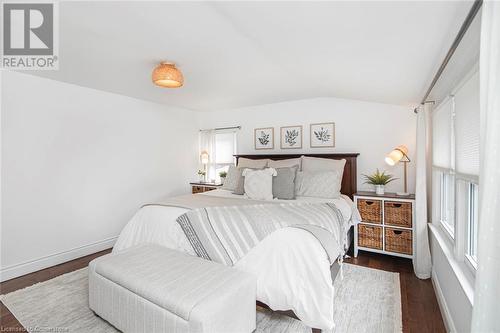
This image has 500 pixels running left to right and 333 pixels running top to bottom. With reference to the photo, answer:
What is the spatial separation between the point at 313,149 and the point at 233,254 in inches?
98.1

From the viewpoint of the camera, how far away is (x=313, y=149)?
3926 mm

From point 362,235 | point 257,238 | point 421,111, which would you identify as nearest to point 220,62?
point 257,238

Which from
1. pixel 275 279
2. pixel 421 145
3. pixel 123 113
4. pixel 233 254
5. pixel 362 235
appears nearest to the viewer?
pixel 275 279

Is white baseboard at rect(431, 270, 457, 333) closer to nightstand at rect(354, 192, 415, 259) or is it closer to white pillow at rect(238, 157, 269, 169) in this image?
nightstand at rect(354, 192, 415, 259)

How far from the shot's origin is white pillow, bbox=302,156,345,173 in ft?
11.0

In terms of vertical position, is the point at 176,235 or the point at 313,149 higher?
the point at 313,149

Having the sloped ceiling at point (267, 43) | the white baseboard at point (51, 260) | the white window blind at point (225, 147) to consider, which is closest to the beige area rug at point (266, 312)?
the white baseboard at point (51, 260)

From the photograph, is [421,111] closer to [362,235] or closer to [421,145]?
[421,145]

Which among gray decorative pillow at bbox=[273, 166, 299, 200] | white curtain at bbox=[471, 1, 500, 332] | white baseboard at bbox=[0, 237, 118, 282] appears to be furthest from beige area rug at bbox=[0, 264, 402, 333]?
white curtain at bbox=[471, 1, 500, 332]

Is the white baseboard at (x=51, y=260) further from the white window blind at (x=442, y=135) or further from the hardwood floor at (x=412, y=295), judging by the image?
the white window blind at (x=442, y=135)

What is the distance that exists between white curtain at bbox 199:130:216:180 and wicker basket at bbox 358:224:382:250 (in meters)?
2.91

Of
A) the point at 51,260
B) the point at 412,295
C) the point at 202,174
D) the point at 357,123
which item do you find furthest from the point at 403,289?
the point at 51,260

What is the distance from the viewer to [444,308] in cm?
192

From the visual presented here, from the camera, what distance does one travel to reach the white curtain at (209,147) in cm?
487
